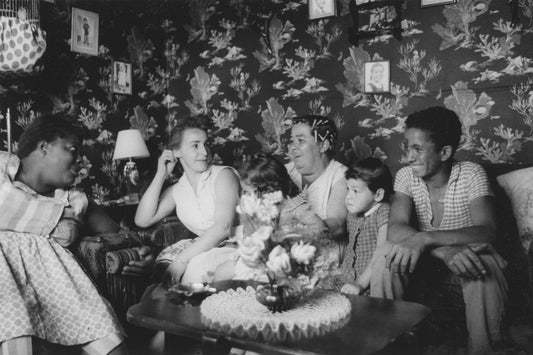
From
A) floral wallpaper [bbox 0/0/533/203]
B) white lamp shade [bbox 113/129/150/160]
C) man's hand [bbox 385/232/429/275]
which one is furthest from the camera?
white lamp shade [bbox 113/129/150/160]

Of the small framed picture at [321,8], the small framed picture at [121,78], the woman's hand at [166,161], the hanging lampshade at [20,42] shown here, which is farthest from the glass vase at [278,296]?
the small framed picture at [121,78]

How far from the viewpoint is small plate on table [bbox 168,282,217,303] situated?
2174 mm

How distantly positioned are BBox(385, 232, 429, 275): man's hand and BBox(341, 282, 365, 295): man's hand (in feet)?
0.70

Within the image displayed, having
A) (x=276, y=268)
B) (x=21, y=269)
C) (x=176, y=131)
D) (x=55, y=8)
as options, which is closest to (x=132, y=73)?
(x=55, y=8)

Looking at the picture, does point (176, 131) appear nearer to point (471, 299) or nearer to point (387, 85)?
point (387, 85)

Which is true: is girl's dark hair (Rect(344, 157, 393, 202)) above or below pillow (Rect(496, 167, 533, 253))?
above

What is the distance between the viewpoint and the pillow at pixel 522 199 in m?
3.06

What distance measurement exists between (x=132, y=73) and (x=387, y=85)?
237 cm

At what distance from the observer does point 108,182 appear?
15.2 ft

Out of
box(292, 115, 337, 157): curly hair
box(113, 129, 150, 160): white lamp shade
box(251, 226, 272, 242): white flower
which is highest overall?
box(292, 115, 337, 157): curly hair

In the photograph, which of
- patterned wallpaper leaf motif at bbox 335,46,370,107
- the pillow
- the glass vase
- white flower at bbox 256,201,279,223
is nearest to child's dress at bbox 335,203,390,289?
the pillow

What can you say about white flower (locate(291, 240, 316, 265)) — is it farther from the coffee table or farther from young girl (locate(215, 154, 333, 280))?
young girl (locate(215, 154, 333, 280))

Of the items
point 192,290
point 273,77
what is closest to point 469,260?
point 192,290

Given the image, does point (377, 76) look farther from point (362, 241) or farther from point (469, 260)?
point (469, 260)
